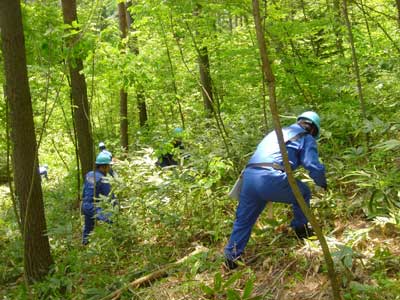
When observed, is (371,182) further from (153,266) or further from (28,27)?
(28,27)

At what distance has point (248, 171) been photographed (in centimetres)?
492

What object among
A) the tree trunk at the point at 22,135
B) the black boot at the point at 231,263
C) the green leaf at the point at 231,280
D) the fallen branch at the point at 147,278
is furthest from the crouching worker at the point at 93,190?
the green leaf at the point at 231,280

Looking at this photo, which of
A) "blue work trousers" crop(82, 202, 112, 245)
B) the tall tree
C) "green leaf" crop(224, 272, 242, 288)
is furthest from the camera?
the tall tree

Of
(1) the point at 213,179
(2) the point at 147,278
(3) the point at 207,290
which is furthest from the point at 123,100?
(3) the point at 207,290

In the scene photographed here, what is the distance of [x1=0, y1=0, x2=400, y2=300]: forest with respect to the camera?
4.49m

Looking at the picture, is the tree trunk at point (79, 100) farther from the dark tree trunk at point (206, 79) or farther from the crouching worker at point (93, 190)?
the dark tree trunk at point (206, 79)

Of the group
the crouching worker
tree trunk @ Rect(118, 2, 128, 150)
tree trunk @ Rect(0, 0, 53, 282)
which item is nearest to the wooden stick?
the crouching worker

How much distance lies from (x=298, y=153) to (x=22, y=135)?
142 inches

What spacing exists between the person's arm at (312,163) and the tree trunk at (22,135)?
3.26 meters

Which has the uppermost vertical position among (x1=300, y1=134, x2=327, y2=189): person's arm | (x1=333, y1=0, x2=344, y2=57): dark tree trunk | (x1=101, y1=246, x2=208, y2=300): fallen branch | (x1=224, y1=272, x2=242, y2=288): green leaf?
(x1=333, y1=0, x2=344, y2=57): dark tree trunk

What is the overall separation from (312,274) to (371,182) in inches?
56.6

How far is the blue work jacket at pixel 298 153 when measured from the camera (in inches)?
188

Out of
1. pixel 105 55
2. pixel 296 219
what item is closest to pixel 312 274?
pixel 296 219

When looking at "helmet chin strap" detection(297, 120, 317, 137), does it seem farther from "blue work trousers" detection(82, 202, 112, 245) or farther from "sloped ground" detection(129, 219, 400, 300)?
"blue work trousers" detection(82, 202, 112, 245)
